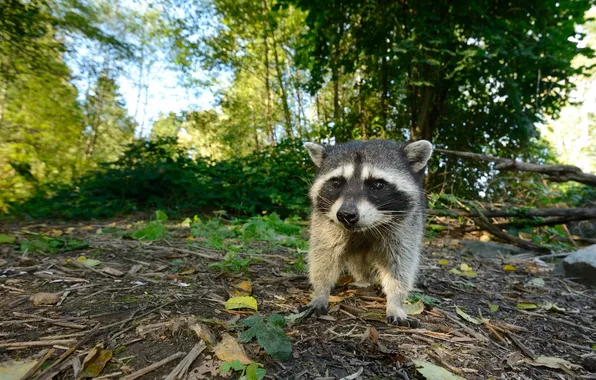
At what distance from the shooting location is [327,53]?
10.2 metres

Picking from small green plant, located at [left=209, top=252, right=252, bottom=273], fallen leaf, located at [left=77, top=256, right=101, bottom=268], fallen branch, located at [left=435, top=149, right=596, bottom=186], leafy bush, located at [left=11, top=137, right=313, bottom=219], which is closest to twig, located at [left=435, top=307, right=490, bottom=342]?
small green plant, located at [left=209, top=252, right=252, bottom=273]

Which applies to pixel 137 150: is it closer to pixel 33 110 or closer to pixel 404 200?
pixel 33 110

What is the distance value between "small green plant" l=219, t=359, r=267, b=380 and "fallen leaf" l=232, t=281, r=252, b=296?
114cm

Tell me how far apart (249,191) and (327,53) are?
4.74 meters

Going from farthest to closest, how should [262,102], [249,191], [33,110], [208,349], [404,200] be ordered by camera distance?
[262,102]
[249,191]
[33,110]
[404,200]
[208,349]

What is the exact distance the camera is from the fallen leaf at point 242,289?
298 centimetres

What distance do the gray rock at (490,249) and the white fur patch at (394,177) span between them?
150 inches

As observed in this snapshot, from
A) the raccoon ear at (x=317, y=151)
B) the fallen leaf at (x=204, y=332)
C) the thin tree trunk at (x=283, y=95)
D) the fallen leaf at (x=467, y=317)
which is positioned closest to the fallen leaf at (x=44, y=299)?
the fallen leaf at (x=204, y=332)

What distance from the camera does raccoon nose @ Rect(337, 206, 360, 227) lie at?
8.55 feet

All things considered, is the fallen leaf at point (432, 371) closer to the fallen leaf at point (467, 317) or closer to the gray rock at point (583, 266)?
the fallen leaf at point (467, 317)

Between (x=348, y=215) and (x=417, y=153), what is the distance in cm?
116

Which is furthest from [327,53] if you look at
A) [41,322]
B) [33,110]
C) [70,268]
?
[41,322]

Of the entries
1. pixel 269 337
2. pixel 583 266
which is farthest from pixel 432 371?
pixel 583 266

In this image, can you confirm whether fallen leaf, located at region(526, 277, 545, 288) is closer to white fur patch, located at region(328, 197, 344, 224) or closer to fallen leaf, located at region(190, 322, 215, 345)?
white fur patch, located at region(328, 197, 344, 224)
